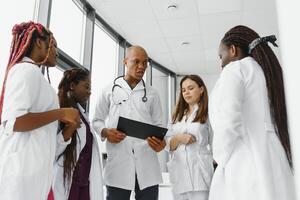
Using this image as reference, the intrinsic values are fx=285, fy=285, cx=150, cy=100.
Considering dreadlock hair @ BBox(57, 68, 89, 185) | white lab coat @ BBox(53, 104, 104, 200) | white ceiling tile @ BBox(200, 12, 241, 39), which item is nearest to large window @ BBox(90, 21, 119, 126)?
white ceiling tile @ BBox(200, 12, 241, 39)

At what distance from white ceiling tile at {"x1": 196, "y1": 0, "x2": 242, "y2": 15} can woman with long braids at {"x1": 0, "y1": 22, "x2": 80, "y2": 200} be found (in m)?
2.42

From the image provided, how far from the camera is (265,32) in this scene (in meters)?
3.76

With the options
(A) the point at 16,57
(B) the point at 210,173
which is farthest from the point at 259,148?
(A) the point at 16,57

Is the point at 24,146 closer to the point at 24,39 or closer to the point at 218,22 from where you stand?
the point at 24,39

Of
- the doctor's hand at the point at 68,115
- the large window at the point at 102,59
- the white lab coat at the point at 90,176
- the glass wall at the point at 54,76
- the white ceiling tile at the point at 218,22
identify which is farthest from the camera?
the white ceiling tile at the point at 218,22

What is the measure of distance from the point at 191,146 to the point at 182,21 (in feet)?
7.35

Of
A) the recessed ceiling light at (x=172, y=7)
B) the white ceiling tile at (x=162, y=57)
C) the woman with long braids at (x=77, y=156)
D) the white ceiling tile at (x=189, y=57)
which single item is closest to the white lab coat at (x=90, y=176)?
the woman with long braids at (x=77, y=156)

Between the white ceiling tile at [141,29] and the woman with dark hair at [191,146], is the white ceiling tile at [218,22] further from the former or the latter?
the woman with dark hair at [191,146]

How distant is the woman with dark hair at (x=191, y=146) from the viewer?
1658mm

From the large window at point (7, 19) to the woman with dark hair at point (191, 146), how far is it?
1250 mm

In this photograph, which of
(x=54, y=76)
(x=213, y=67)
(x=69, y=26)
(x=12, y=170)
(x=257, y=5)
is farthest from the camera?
(x=213, y=67)

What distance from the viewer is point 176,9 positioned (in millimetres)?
3322

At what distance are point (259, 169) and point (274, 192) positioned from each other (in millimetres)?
86

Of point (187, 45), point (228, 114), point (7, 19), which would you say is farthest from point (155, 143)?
point (187, 45)
